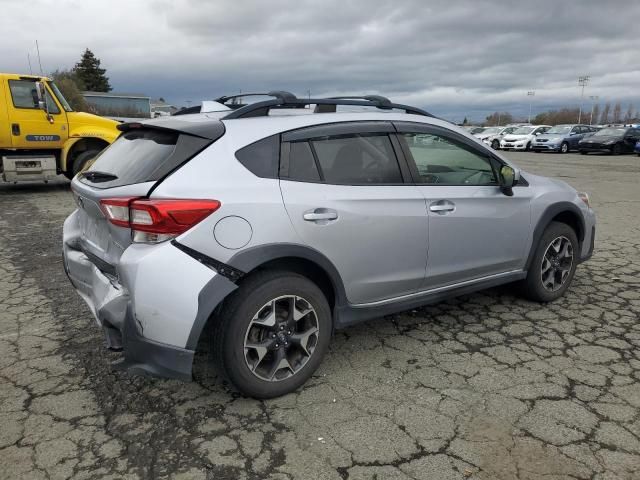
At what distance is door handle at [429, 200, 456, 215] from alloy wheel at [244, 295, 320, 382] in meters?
1.12

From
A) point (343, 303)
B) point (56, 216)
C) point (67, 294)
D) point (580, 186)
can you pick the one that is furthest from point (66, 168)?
point (580, 186)

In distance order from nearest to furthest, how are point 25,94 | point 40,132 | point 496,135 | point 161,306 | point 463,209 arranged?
point 161,306 → point 463,209 → point 25,94 → point 40,132 → point 496,135

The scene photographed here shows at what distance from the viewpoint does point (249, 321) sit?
2.69 metres

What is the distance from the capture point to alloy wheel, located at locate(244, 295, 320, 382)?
2781mm

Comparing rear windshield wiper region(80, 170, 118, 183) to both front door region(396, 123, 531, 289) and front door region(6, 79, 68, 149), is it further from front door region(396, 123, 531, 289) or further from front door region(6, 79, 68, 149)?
front door region(6, 79, 68, 149)

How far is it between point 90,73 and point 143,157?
8607 centimetres

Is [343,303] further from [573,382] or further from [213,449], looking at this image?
[573,382]

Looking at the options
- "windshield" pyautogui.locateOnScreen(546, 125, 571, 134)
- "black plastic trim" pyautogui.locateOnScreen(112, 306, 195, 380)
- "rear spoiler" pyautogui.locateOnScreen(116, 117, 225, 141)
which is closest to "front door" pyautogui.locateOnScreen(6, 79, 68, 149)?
"rear spoiler" pyautogui.locateOnScreen(116, 117, 225, 141)

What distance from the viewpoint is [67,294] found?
461 cm

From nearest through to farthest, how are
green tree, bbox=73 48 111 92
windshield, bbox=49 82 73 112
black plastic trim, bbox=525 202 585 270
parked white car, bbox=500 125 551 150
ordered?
black plastic trim, bbox=525 202 585 270 < windshield, bbox=49 82 73 112 < parked white car, bbox=500 125 551 150 < green tree, bbox=73 48 111 92

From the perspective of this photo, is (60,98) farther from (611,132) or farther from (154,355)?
(611,132)

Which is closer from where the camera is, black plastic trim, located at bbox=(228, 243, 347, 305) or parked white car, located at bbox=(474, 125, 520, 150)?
black plastic trim, located at bbox=(228, 243, 347, 305)

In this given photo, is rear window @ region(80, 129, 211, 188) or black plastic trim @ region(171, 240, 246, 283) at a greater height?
rear window @ region(80, 129, 211, 188)

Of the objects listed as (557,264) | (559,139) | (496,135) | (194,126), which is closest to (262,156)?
(194,126)
